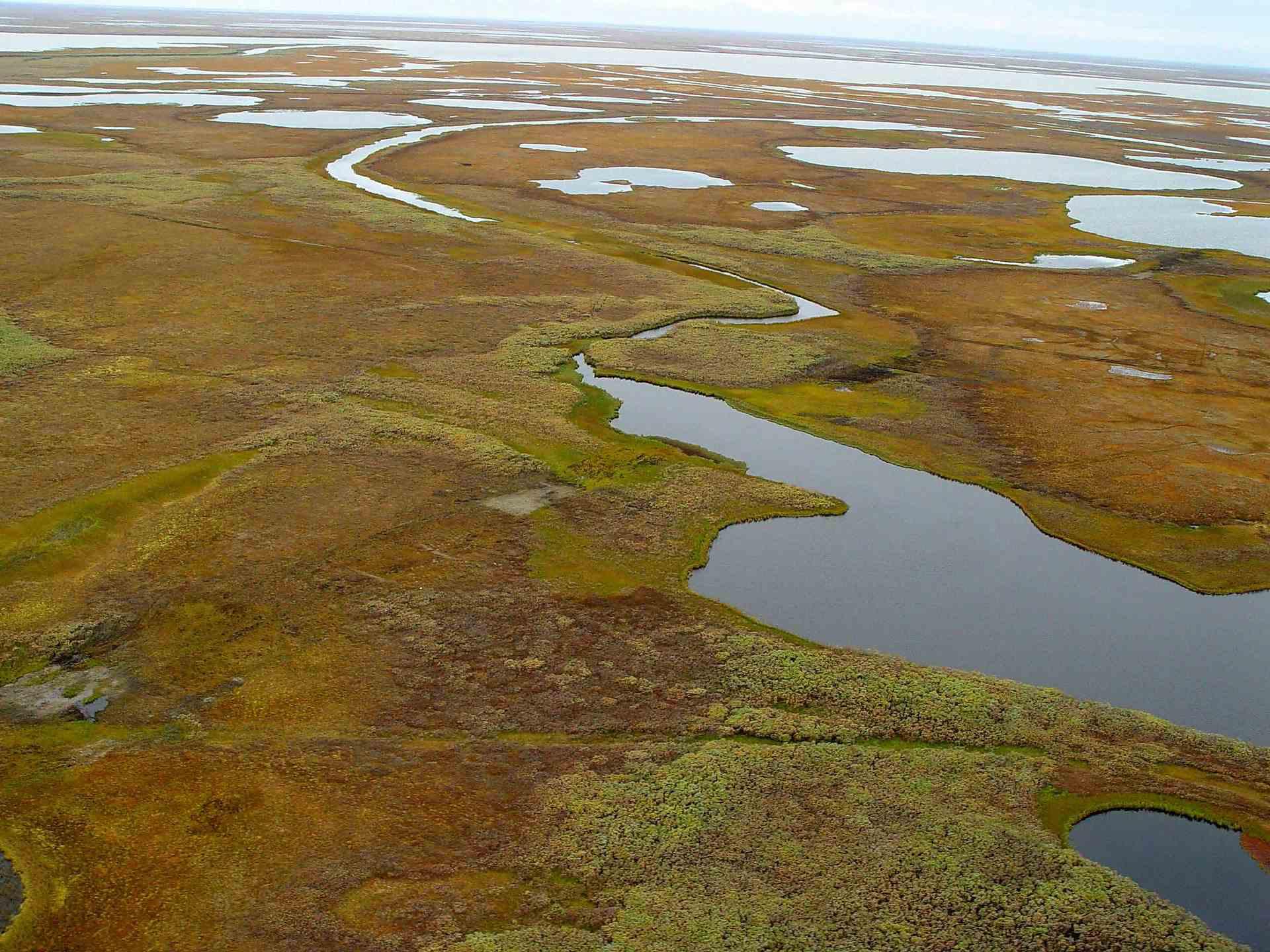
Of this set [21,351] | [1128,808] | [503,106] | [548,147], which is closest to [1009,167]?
[548,147]

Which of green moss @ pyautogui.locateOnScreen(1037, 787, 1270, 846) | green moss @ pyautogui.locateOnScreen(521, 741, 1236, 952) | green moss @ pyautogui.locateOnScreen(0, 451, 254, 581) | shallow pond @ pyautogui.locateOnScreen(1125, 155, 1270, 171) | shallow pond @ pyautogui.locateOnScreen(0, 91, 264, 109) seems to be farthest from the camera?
shallow pond @ pyautogui.locateOnScreen(0, 91, 264, 109)

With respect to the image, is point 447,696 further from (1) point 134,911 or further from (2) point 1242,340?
(2) point 1242,340

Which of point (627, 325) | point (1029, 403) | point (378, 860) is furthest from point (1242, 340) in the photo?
point (378, 860)

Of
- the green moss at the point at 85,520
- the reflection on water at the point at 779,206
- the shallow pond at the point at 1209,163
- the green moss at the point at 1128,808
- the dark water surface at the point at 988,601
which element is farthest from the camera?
the shallow pond at the point at 1209,163

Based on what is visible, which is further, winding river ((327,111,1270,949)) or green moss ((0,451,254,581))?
green moss ((0,451,254,581))

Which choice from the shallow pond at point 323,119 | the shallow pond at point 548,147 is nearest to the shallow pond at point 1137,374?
the shallow pond at point 548,147

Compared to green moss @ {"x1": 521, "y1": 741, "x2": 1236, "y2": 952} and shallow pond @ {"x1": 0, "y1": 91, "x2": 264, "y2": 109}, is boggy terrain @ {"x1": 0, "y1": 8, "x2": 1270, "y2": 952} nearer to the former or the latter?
green moss @ {"x1": 521, "y1": 741, "x2": 1236, "y2": 952}

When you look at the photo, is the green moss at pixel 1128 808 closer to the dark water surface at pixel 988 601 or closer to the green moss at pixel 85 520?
the dark water surface at pixel 988 601

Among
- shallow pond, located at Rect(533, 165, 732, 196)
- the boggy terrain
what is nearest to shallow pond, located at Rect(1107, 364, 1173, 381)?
the boggy terrain
